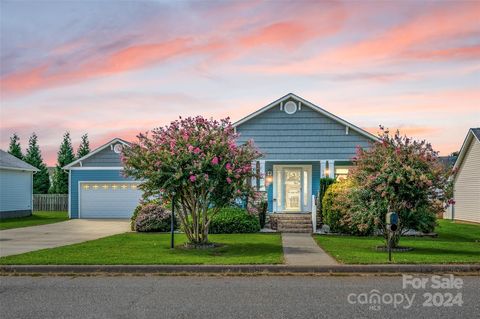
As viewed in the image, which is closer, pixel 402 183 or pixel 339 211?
pixel 402 183

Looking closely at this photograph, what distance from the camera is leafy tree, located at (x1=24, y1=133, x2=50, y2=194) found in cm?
5314

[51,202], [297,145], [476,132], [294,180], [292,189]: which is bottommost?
[51,202]

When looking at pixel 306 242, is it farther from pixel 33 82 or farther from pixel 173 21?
pixel 33 82

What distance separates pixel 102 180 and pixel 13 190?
610cm

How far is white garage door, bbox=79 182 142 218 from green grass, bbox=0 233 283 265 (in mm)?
16717

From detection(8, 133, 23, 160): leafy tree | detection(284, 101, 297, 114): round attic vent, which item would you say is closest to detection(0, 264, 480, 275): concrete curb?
detection(284, 101, 297, 114): round attic vent

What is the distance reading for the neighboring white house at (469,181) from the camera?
3081cm

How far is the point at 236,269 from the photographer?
11602mm

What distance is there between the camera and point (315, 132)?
2781cm

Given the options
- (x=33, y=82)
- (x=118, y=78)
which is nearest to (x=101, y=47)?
(x=118, y=78)

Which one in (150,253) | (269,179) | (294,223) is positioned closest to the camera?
(150,253)

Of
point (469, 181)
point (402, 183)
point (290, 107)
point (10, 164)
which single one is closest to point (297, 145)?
point (290, 107)

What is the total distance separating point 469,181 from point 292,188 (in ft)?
38.0

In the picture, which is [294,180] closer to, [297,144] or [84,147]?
[297,144]
